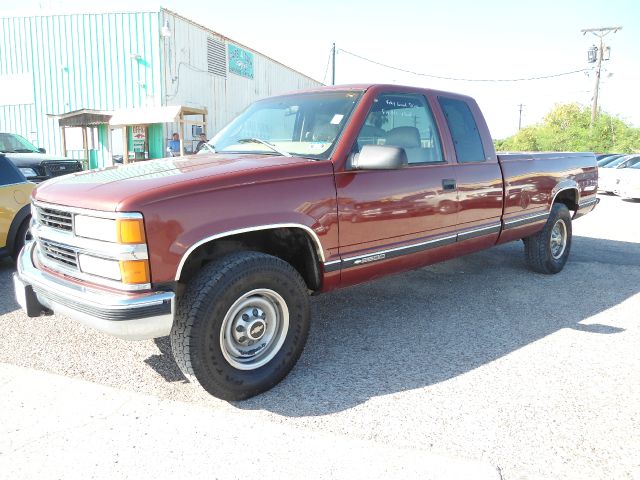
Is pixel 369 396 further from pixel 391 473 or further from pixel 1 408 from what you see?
pixel 1 408

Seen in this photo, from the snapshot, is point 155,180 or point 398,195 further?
point 398,195

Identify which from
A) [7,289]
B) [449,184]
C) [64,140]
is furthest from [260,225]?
[64,140]

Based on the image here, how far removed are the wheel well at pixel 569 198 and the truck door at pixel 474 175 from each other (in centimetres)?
164

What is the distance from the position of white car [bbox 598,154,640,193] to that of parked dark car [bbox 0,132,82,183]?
14765 mm

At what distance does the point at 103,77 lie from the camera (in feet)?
57.4

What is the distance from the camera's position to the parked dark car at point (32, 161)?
915 centimetres

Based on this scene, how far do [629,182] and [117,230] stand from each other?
1523 centimetres

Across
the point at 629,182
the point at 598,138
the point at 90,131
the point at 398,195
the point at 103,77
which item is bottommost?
the point at 629,182

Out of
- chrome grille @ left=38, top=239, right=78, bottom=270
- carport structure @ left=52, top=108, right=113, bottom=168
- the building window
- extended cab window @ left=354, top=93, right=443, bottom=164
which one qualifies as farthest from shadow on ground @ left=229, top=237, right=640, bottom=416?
the building window

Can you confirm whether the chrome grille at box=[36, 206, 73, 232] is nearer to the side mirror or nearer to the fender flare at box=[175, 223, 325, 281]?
the fender flare at box=[175, 223, 325, 281]

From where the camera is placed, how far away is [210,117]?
1930 centimetres

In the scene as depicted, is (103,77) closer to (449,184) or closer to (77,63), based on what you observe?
(77,63)

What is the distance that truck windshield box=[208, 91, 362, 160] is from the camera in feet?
11.2

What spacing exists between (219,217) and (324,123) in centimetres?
130
